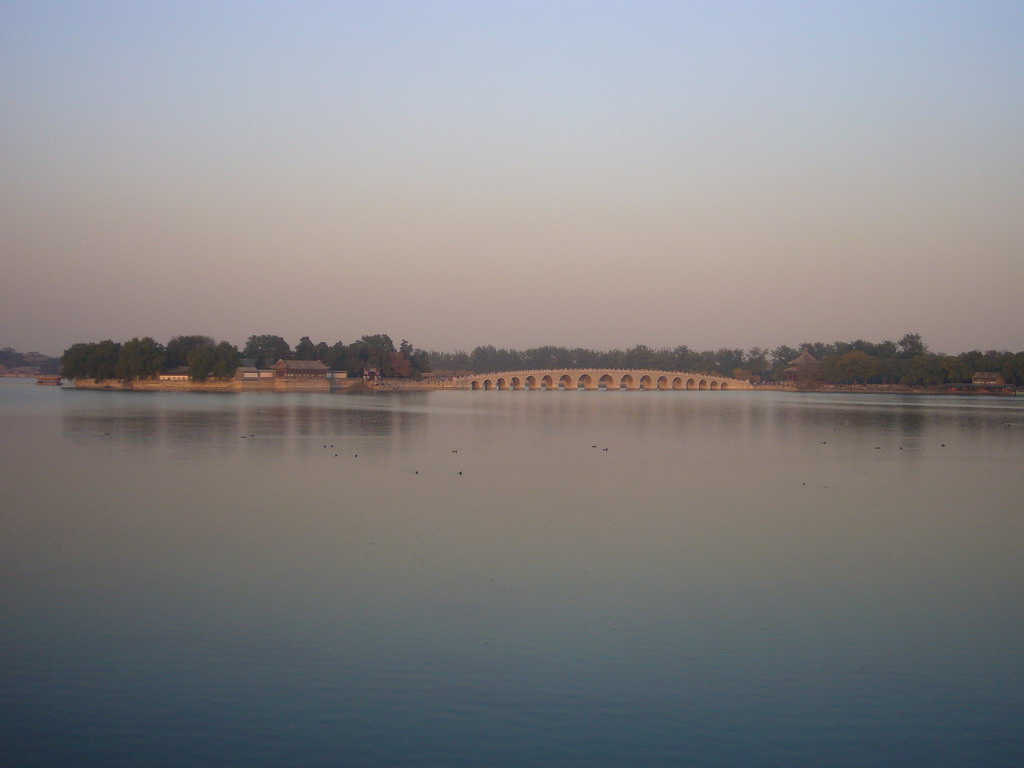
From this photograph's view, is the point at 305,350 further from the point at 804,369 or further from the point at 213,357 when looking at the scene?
the point at 804,369

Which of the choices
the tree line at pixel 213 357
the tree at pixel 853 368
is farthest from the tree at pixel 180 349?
the tree at pixel 853 368

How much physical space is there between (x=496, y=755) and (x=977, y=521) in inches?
476

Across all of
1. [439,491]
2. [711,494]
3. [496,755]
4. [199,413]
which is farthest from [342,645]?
[199,413]

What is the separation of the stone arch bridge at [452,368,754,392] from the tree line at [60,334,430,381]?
338 inches

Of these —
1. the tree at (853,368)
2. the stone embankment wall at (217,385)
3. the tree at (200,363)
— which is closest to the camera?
the tree at (200,363)

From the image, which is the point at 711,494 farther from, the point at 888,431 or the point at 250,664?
the point at 888,431

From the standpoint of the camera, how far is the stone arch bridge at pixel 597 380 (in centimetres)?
11381

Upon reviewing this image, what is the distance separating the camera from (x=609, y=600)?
9.41 metres

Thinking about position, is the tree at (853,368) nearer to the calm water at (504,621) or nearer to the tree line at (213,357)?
the tree line at (213,357)

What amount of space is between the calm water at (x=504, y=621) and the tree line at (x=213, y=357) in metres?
66.7

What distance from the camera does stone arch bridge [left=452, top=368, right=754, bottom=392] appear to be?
114 meters

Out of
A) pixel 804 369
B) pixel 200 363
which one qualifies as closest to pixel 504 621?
pixel 200 363

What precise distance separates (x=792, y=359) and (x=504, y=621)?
456 feet

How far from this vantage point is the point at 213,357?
274 feet
